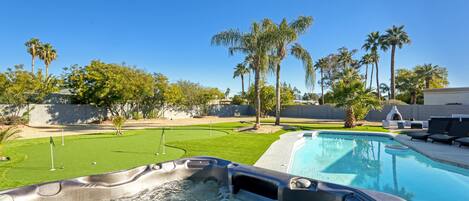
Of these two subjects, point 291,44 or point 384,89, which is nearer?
point 291,44

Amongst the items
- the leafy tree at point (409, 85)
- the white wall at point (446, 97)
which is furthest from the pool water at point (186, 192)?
the leafy tree at point (409, 85)

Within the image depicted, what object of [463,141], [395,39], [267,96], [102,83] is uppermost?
[395,39]

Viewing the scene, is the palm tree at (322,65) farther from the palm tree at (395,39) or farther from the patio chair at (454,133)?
the patio chair at (454,133)

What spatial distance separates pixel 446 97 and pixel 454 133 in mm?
19152

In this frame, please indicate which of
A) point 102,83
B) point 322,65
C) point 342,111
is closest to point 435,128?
point 342,111

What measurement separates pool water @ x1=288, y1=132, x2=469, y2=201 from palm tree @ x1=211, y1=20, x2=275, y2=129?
594cm

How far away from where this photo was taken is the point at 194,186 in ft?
19.3

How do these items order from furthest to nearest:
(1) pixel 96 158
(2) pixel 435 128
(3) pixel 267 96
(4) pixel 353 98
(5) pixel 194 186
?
1. (3) pixel 267 96
2. (4) pixel 353 98
3. (2) pixel 435 128
4. (1) pixel 96 158
5. (5) pixel 194 186

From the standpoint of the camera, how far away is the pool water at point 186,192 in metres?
5.16

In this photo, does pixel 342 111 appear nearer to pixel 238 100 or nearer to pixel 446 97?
pixel 446 97

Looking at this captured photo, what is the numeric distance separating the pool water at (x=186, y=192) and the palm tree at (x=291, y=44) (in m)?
11.1

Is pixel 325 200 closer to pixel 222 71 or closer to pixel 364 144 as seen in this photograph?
pixel 364 144

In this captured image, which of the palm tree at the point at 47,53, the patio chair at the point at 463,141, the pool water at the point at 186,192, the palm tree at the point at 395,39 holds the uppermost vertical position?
the palm tree at the point at 395,39

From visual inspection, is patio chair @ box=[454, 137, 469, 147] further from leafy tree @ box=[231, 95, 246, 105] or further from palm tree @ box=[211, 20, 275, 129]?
leafy tree @ box=[231, 95, 246, 105]
